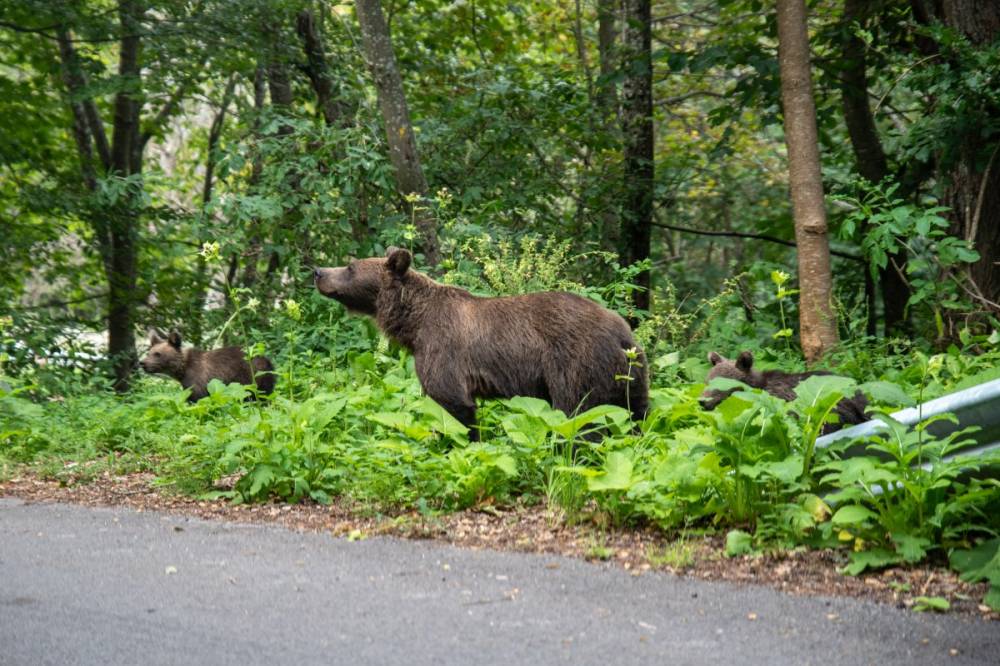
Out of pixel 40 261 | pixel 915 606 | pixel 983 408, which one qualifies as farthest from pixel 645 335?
pixel 40 261

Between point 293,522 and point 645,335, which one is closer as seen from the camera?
point 293,522

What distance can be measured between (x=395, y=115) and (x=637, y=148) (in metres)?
4.33

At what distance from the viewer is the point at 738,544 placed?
516 centimetres

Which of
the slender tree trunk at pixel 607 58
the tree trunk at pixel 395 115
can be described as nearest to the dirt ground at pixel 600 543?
the tree trunk at pixel 395 115

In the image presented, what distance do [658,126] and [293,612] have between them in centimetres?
1911

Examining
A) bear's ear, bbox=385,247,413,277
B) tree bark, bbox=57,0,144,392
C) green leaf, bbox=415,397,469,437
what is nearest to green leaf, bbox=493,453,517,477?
green leaf, bbox=415,397,469,437

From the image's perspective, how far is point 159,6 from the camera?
45.2 feet

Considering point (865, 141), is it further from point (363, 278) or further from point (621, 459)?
point (621, 459)

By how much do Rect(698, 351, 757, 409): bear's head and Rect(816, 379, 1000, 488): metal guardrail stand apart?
7.79 feet

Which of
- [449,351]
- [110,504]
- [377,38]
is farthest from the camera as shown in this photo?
[377,38]

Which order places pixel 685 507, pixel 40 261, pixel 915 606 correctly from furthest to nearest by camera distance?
pixel 40 261 → pixel 685 507 → pixel 915 606

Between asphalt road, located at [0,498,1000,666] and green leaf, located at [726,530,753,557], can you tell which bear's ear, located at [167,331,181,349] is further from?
green leaf, located at [726,530,753,557]

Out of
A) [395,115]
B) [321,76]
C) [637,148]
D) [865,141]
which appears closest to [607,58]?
[637,148]

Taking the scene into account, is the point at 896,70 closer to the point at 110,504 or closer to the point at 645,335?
the point at 645,335
